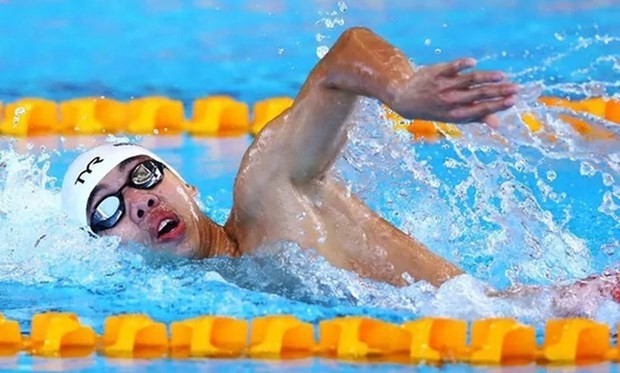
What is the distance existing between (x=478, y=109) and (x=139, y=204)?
3.89ft

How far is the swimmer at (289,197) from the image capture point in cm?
280

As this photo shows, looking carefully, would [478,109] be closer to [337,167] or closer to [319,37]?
[337,167]

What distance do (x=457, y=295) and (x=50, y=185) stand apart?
6.52 feet

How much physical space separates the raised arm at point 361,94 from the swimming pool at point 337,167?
0.61ft

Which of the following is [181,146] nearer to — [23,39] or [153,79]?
[153,79]

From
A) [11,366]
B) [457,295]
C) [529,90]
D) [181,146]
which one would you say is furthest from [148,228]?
[181,146]

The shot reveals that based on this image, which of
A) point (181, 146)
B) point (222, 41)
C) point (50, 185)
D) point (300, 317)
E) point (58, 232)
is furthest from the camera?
point (222, 41)

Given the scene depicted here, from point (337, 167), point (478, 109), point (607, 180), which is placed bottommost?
point (478, 109)

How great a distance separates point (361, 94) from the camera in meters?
2.69

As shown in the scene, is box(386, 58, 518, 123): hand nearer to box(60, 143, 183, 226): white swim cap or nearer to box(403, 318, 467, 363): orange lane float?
box(403, 318, 467, 363): orange lane float

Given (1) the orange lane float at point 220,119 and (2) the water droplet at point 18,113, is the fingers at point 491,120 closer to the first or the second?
(1) the orange lane float at point 220,119

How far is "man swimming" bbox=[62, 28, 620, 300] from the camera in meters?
2.80

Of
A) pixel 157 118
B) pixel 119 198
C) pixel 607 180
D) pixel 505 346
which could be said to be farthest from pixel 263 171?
pixel 157 118

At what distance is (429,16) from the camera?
702cm
